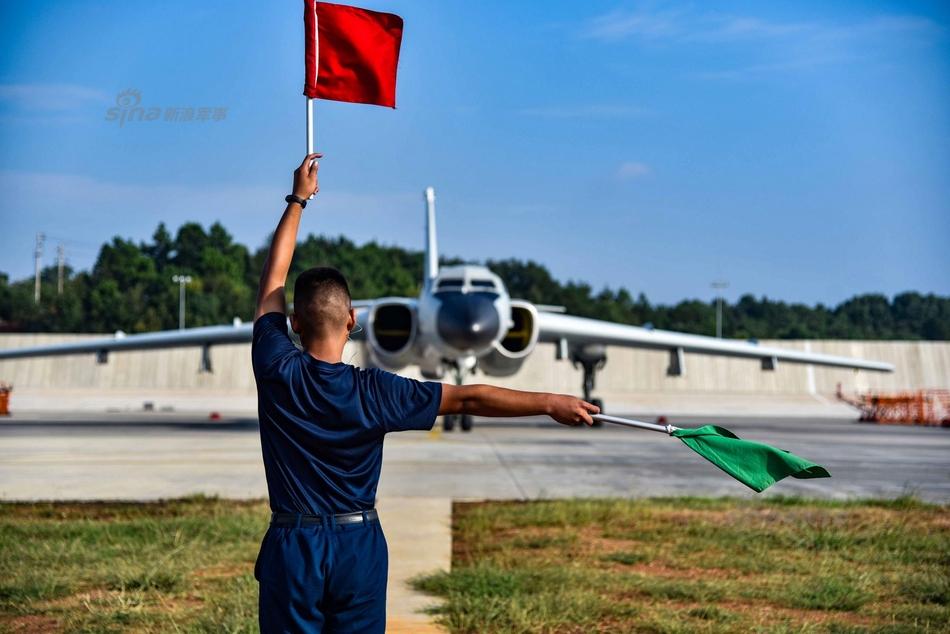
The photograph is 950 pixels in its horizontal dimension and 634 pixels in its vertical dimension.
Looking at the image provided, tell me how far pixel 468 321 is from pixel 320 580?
16.3m

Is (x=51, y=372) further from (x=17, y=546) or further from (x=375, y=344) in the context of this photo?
(x=17, y=546)

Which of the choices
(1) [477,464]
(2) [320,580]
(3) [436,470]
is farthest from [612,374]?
(2) [320,580]

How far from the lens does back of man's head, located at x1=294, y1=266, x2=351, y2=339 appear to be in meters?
3.12

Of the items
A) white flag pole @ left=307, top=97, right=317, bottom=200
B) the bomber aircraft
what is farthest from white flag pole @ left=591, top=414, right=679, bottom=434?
the bomber aircraft

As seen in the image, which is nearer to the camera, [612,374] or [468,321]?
[468,321]

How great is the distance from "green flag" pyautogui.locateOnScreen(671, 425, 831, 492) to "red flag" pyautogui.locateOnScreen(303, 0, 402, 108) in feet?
6.92

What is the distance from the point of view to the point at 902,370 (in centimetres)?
5044

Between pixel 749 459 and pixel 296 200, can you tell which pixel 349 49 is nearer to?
pixel 296 200

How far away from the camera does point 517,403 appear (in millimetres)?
3062

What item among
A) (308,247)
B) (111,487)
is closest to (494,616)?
(111,487)

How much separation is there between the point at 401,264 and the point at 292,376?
77103 millimetres

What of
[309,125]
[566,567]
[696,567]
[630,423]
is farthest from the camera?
[696,567]

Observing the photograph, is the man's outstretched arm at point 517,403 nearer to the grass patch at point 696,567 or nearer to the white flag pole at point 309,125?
the white flag pole at point 309,125

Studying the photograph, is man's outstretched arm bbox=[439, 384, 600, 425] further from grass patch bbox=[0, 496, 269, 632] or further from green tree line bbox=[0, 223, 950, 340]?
green tree line bbox=[0, 223, 950, 340]
